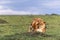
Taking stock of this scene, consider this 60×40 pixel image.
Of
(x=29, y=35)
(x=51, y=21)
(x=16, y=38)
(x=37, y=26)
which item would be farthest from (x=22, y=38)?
(x=51, y=21)

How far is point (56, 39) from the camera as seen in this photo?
2009 centimetres

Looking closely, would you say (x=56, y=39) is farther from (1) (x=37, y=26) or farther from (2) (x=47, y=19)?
(2) (x=47, y=19)

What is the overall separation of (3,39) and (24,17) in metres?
26.3

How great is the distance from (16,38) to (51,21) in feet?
81.7

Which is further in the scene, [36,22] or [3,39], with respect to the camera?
[36,22]

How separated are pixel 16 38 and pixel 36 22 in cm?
684

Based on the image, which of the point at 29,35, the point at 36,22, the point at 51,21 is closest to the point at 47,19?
the point at 51,21

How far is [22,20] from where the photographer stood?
143 ft

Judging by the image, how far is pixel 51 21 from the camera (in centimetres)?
4319

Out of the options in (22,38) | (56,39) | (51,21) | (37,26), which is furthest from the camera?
(51,21)

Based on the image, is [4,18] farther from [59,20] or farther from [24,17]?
[59,20]

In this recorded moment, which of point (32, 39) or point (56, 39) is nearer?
point (32, 39)

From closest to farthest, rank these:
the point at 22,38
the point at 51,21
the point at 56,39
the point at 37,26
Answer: the point at 22,38, the point at 56,39, the point at 37,26, the point at 51,21

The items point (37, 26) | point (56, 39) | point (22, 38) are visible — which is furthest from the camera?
point (37, 26)
